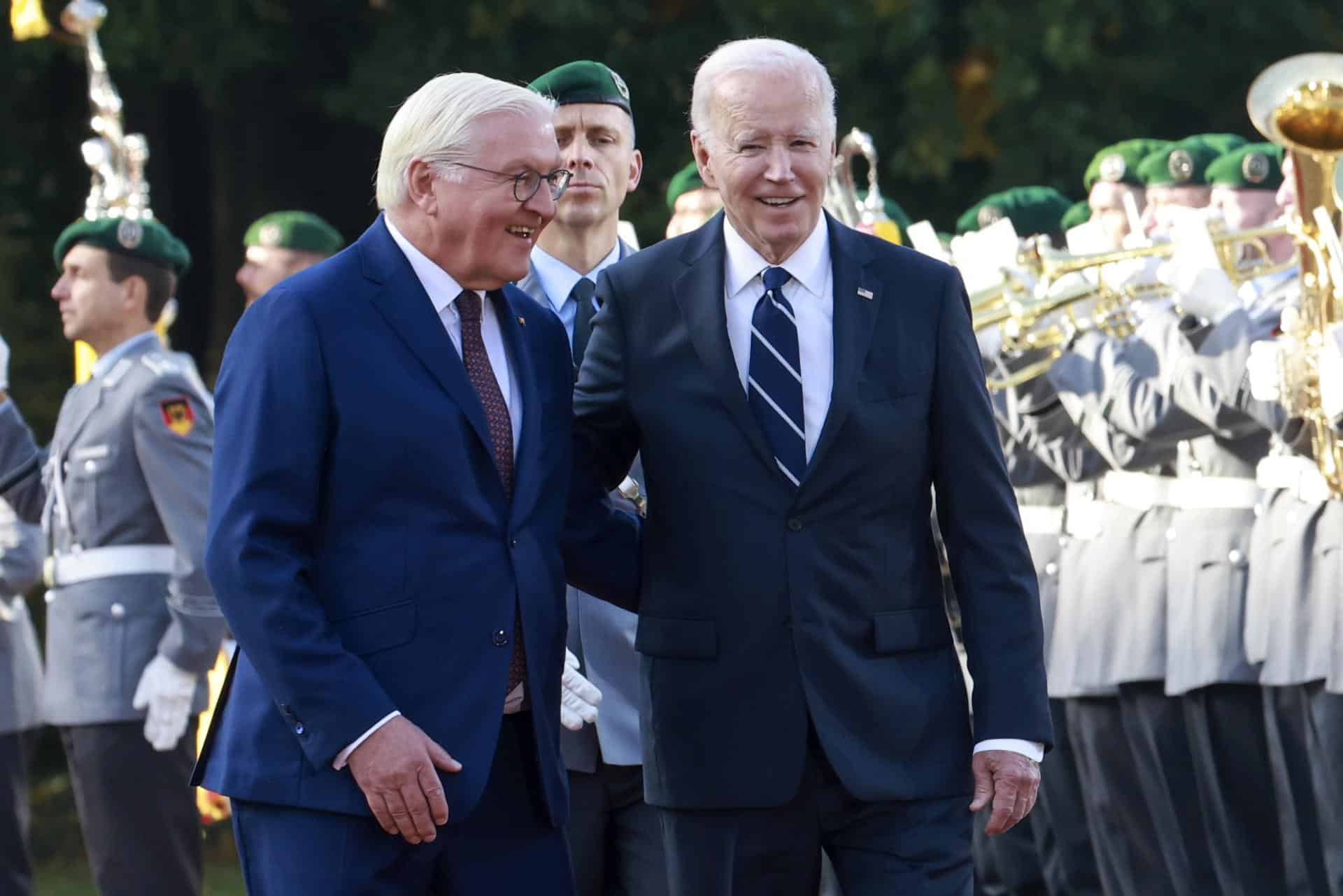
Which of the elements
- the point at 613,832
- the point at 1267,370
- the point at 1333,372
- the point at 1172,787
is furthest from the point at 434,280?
the point at 1172,787

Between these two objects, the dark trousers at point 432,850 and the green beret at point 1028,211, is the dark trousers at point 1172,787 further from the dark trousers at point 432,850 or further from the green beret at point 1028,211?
the dark trousers at point 432,850

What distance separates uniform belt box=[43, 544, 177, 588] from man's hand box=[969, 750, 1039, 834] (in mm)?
3692

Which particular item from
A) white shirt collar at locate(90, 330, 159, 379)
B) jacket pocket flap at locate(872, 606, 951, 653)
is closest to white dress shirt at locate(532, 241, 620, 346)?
jacket pocket flap at locate(872, 606, 951, 653)

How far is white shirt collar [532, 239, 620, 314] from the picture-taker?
221 inches

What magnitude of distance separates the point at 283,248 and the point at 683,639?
5532mm

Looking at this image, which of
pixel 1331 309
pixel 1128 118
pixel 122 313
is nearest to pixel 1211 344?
pixel 1331 309

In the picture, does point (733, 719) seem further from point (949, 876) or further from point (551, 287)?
point (551, 287)

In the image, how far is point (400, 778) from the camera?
4.05m

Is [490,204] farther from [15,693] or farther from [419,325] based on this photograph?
[15,693]

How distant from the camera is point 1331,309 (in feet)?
22.7

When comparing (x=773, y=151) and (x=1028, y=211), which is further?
(x=1028, y=211)

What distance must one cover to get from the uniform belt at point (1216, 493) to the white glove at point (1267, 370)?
3.07 feet

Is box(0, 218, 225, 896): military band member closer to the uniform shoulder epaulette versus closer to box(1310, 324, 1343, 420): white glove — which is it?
the uniform shoulder epaulette

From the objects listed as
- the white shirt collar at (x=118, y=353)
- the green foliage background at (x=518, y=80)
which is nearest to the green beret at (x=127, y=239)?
the white shirt collar at (x=118, y=353)
